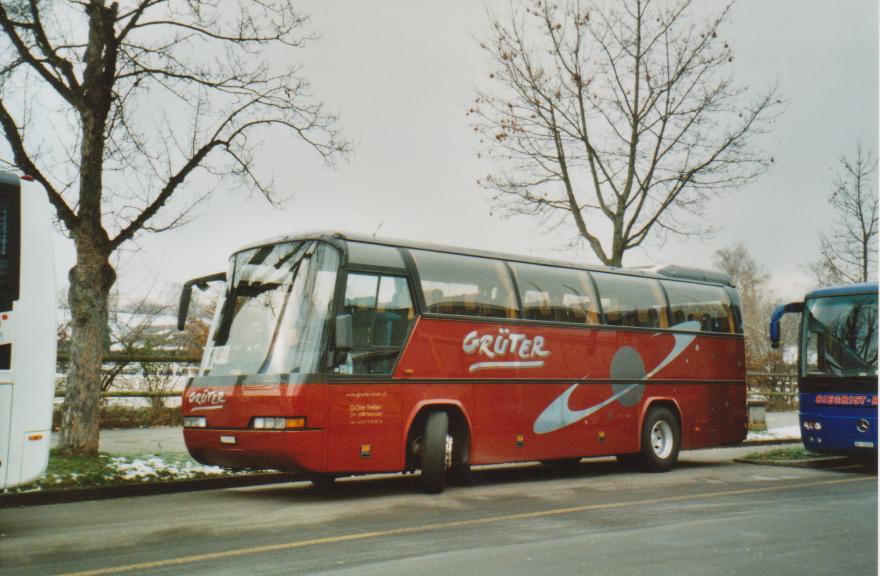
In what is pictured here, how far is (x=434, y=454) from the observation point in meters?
11.4

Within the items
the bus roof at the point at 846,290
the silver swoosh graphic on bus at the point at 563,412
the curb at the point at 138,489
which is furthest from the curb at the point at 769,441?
→ the curb at the point at 138,489

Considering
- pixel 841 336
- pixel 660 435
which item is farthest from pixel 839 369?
pixel 660 435

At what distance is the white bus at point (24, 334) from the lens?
8.45m

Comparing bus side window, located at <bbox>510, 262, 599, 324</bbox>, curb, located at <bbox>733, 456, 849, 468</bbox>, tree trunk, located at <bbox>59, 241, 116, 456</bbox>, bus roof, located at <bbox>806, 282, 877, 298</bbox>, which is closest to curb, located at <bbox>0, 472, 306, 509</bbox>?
tree trunk, located at <bbox>59, 241, 116, 456</bbox>

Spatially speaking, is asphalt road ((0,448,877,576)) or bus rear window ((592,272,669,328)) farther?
bus rear window ((592,272,669,328))

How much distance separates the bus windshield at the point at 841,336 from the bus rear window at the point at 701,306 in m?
1.56

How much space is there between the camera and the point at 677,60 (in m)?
20.6

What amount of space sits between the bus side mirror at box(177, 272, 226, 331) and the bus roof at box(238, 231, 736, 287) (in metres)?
1.00

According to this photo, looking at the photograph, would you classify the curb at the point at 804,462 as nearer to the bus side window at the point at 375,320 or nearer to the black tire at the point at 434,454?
the black tire at the point at 434,454

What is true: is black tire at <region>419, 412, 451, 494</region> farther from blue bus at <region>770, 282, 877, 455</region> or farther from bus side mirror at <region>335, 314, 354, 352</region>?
blue bus at <region>770, 282, 877, 455</region>

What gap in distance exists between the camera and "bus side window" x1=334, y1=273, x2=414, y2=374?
10945mm

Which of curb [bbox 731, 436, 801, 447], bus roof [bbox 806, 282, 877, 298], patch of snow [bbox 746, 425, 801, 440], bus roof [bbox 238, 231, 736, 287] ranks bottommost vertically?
curb [bbox 731, 436, 801, 447]

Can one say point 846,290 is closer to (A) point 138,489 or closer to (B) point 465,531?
(B) point 465,531

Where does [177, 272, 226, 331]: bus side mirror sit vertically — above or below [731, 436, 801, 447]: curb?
above
